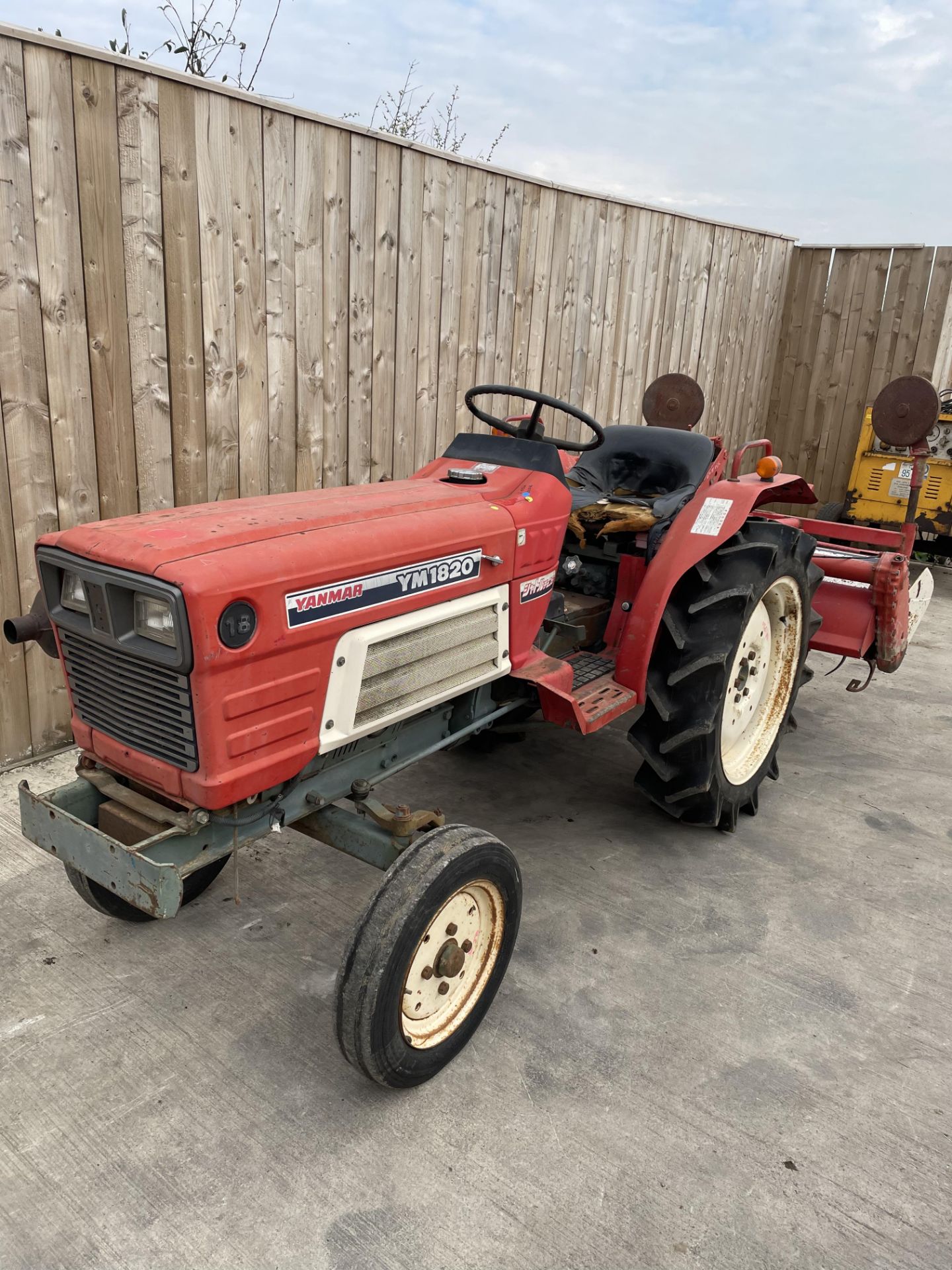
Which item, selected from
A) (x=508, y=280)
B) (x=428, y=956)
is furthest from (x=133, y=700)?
(x=508, y=280)

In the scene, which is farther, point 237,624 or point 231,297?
point 231,297

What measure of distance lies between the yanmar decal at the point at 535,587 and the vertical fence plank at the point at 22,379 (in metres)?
1.80

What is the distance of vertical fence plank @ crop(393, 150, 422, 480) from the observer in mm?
4074

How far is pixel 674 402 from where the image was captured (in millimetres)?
4301

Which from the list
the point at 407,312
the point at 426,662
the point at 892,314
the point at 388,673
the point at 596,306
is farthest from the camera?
the point at 892,314

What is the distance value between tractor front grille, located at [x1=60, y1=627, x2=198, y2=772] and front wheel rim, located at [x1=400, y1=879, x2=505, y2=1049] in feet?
2.13

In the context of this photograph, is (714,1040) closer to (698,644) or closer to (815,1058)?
(815,1058)

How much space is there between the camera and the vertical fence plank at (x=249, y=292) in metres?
3.39

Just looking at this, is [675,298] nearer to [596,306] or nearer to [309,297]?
[596,306]

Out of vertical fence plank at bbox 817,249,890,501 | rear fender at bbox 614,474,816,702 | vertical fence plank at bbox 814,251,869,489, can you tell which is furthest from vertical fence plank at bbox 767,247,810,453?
rear fender at bbox 614,474,816,702

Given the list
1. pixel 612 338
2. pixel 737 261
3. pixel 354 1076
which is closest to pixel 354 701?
pixel 354 1076

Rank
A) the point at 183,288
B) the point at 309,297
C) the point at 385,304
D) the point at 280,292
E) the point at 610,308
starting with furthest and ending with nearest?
the point at 610,308 < the point at 385,304 < the point at 309,297 < the point at 280,292 < the point at 183,288

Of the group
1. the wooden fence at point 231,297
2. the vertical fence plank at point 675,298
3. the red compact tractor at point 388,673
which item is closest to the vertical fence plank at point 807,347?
the vertical fence plank at point 675,298

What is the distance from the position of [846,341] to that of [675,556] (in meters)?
5.63
